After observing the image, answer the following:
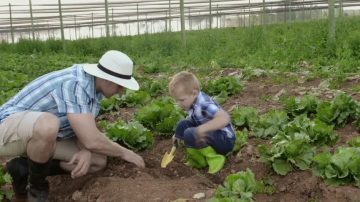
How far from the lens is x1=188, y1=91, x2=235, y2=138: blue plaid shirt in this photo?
14.2 ft

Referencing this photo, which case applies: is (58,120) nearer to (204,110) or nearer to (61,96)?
(61,96)

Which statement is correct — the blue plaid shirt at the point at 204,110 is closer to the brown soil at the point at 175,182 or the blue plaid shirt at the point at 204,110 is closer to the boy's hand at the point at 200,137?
the boy's hand at the point at 200,137

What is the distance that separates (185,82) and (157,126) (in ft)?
4.43

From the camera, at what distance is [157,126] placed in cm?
557

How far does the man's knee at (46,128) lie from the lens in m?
3.83

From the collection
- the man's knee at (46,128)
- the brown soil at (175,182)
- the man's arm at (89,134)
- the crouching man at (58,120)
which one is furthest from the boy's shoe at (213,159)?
the man's knee at (46,128)

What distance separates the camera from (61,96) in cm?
396

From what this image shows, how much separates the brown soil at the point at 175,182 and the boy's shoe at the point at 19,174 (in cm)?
26

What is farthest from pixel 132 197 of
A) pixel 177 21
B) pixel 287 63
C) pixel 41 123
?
pixel 177 21

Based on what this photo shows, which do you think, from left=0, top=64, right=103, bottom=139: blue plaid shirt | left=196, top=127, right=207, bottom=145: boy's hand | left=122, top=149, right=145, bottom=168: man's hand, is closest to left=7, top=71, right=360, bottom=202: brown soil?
left=122, top=149, right=145, bottom=168: man's hand

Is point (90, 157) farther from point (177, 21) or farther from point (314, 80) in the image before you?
point (177, 21)

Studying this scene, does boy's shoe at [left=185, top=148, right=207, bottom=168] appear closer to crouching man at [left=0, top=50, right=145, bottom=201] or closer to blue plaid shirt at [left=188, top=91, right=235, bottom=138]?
blue plaid shirt at [left=188, top=91, right=235, bottom=138]

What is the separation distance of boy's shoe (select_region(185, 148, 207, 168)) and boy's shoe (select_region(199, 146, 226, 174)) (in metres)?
0.08

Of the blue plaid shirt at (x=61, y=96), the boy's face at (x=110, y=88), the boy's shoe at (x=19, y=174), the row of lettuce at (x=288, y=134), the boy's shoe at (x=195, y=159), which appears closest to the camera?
the row of lettuce at (x=288, y=134)
